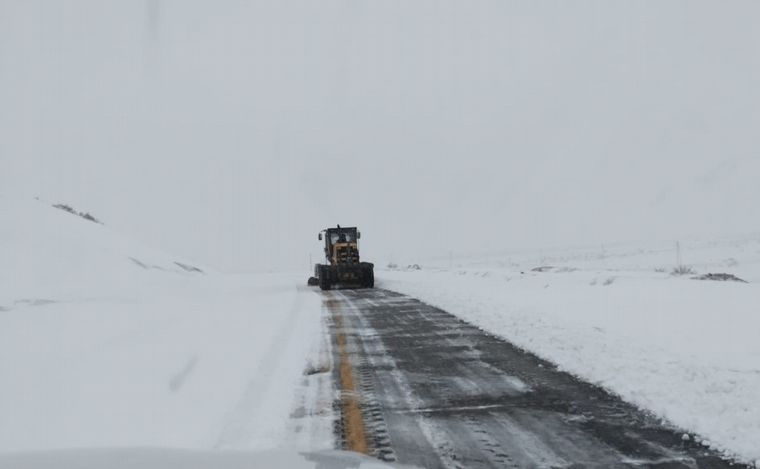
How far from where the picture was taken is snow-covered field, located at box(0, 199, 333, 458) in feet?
18.1

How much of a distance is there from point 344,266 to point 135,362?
60.4 feet

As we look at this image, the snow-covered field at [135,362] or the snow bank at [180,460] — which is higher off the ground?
the snow-covered field at [135,362]

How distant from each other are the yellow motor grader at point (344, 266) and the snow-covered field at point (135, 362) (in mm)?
8702

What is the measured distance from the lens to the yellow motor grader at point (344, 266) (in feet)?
87.5

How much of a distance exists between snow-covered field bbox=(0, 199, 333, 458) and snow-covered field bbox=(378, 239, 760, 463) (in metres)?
3.01

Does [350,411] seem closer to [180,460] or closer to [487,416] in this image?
[487,416]

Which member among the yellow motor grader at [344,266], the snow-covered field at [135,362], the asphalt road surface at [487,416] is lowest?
the asphalt road surface at [487,416]

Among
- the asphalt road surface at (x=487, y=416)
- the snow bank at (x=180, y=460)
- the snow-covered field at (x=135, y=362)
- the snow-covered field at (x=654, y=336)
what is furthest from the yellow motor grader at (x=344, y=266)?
the snow bank at (x=180, y=460)

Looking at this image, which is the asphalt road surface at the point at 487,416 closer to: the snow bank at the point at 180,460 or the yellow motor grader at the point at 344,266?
the snow bank at the point at 180,460

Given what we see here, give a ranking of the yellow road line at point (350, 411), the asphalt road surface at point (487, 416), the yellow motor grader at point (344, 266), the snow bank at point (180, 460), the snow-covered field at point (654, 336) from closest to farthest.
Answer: the snow bank at point (180, 460), the asphalt road surface at point (487, 416), the yellow road line at point (350, 411), the snow-covered field at point (654, 336), the yellow motor grader at point (344, 266)

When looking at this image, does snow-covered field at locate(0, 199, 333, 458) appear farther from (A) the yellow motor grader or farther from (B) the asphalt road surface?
(A) the yellow motor grader

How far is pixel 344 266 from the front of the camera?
88.3 ft

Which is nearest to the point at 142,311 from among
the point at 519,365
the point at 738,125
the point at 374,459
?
the point at 519,365

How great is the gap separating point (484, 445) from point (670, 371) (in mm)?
2851
